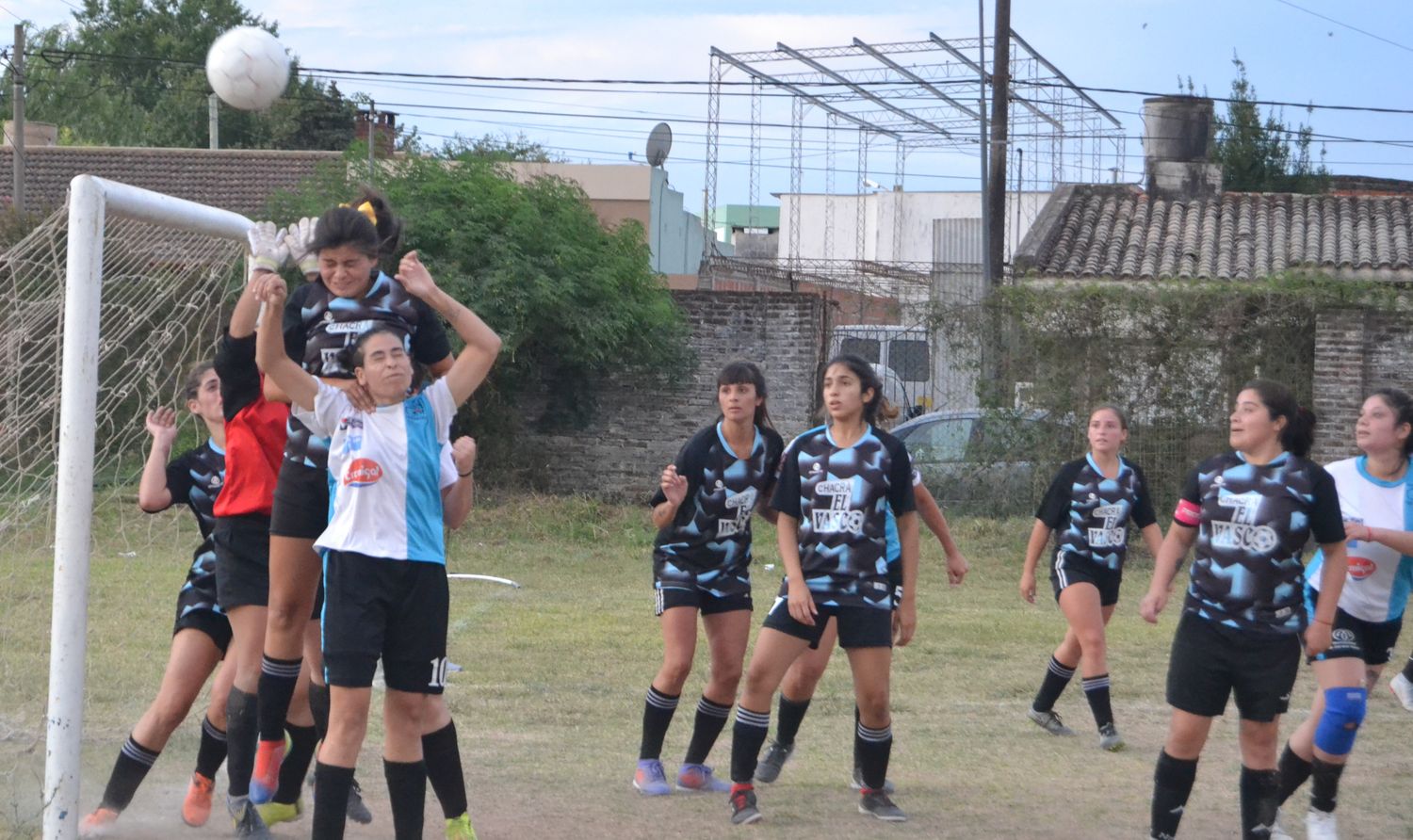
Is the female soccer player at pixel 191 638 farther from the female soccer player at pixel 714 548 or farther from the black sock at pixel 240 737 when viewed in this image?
the female soccer player at pixel 714 548

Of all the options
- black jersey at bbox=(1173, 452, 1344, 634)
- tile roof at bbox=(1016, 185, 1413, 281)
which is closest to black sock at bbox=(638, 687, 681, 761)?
black jersey at bbox=(1173, 452, 1344, 634)

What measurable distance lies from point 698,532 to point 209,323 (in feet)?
9.38

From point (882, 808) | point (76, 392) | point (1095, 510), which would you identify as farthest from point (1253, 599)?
point (76, 392)

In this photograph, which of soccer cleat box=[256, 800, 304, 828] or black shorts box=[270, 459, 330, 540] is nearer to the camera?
black shorts box=[270, 459, 330, 540]

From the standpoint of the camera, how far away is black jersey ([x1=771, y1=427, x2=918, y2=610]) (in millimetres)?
5352

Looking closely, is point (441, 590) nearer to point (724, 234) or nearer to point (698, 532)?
point (698, 532)

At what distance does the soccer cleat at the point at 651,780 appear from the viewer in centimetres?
579

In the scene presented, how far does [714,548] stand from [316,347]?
80.4 inches

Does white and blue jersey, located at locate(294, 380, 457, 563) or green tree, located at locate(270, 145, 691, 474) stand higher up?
green tree, located at locate(270, 145, 691, 474)

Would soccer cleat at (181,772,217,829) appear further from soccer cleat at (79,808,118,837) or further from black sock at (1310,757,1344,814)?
black sock at (1310,757,1344,814)

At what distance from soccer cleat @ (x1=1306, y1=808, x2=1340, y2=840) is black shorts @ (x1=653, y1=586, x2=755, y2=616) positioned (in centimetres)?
226

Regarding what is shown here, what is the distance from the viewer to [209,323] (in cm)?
699

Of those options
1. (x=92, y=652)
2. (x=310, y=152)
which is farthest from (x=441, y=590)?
(x=310, y=152)

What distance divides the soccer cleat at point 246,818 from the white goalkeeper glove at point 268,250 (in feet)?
6.04
